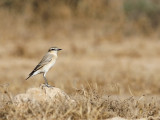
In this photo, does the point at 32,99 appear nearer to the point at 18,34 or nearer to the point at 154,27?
the point at 18,34

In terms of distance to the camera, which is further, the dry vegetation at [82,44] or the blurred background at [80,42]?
the blurred background at [80,42]

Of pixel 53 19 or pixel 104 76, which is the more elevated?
pixel 53 19

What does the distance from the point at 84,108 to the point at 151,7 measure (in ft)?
58.4

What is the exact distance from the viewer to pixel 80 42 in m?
15.6

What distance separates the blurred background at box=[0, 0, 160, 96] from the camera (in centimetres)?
1168

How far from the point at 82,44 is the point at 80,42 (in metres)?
0.25

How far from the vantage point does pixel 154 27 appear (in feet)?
65.2

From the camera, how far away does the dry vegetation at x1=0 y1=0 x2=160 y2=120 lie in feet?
36.6

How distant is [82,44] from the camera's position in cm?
1536

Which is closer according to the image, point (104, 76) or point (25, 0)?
point (104, 76)

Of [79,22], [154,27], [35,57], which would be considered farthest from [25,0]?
[154,27]

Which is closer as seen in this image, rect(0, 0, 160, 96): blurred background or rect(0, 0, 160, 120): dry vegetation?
rect(0, 0, 160, 120): dry vegetation

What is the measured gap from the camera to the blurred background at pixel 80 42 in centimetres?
1168

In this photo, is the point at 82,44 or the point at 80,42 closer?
the point at 82,44
